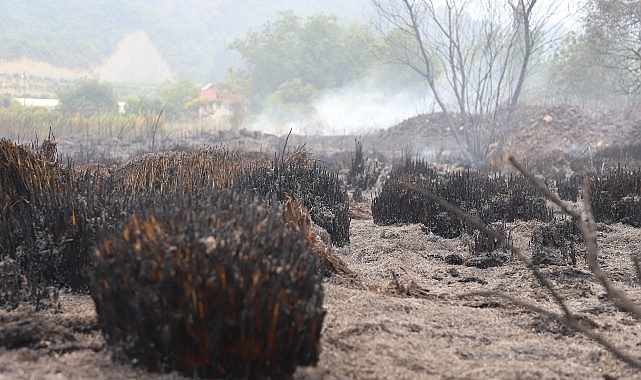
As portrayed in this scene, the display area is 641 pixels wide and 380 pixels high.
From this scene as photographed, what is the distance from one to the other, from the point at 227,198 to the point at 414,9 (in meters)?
17.3

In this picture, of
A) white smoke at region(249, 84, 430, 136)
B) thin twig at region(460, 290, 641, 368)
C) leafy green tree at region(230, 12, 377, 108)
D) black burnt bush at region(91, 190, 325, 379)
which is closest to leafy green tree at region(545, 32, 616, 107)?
white smoke at region(249, 84, 430, 136)

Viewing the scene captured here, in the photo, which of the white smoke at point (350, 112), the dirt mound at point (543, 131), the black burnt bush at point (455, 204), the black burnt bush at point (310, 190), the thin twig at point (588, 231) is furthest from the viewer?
the white smoke at point (350, 112)

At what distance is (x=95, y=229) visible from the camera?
13.2ft

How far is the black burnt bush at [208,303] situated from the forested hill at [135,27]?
69705mm

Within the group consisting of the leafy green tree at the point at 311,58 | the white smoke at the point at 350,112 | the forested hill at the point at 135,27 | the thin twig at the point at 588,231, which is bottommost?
the thin twig at the point at 588,231

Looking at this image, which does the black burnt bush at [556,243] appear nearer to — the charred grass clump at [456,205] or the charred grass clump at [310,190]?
the charred grass clump at [456,205]

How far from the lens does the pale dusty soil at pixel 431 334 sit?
2746 mm

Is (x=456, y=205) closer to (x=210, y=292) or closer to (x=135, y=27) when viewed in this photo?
(x=210, y=292)

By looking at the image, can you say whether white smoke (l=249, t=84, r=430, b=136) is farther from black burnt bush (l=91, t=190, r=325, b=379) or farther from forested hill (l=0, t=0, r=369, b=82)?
black burnt bush (l=91, t=190, r=325, b=379)

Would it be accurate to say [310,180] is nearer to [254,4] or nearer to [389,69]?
[389,69]

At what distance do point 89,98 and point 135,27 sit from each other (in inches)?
2339

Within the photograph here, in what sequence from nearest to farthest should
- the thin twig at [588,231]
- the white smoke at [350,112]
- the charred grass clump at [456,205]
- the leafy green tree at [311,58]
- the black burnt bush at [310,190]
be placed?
the thin twig at [588,231]
the black burnt bush at [310,190]
the charred grass clump at [456,205]
the white smoke at [350,112]
the leafy green tree at [311,58]

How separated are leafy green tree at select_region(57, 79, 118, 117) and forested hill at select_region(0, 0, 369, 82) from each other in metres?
30.8

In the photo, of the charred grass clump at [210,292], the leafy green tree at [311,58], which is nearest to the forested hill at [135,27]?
the leafy green tree at [311,58]
